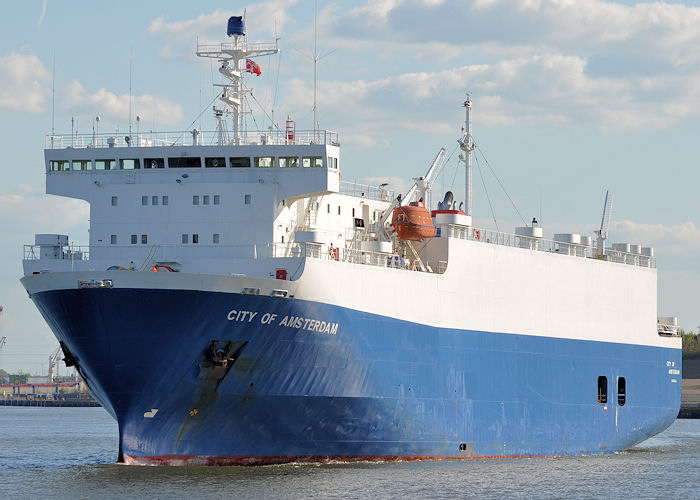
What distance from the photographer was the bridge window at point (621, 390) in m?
41.4

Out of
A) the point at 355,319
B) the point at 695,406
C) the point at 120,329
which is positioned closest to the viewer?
the point at 120,329

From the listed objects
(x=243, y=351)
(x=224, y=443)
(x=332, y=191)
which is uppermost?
(x=332, y=191)

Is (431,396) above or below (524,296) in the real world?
below

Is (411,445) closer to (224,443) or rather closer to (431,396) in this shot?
(431,396)

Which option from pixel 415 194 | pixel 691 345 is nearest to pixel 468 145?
pixel 415 194

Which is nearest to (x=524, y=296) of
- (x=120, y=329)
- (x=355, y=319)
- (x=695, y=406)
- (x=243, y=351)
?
(x=355, y=319)

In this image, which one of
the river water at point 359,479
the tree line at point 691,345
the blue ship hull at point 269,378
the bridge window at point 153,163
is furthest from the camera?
the tree line at point 691,345

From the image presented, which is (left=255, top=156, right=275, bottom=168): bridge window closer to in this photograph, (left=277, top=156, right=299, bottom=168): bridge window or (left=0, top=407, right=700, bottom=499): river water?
(left=277, top=156, right=299, bottom=168): bridge window

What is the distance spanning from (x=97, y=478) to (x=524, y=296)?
1518 cm

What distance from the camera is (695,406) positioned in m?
94.9

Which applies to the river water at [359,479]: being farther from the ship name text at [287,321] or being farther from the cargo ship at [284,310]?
the ship name text at [287,321]

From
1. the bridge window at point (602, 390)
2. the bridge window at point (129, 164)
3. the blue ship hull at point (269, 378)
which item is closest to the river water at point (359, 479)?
the blue ship hull at point (269, 378)

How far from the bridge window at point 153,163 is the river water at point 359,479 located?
8.01 m

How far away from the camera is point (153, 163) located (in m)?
32.0
